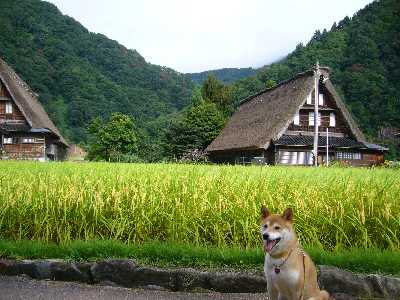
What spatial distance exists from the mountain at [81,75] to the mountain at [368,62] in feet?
56.2

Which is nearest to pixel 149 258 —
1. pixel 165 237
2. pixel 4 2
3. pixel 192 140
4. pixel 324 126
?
pixel 165 237

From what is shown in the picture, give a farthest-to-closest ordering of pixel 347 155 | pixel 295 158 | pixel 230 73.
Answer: pixel 230 73 → pixel 347 155 → pixel 295 158

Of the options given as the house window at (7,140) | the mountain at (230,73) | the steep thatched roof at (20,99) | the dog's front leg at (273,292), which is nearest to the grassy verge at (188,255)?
the dog's front leg at (273,292)

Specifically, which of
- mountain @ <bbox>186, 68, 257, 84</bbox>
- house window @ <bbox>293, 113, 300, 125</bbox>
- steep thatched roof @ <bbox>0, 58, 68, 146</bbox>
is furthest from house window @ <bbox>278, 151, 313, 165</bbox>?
mountain @ <bbox>186, 68, 257, 84</bbox>

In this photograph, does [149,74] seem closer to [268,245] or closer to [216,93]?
[216,93]

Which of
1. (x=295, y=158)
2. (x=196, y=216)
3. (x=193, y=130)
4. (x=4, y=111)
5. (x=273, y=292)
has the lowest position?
(x=273, y=292)

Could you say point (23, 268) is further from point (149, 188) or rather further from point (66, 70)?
point (66, 70)

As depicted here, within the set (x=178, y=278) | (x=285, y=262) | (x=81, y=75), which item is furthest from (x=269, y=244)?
(x=81, y=75)

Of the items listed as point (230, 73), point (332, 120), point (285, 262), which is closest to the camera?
point (285, 262)

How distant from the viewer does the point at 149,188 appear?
6348 millimetres

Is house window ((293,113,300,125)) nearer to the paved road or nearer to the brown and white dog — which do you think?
the paved road

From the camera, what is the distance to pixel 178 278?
3.85 metres

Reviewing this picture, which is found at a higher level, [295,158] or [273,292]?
[295,158]

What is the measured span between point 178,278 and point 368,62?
41573 mm
